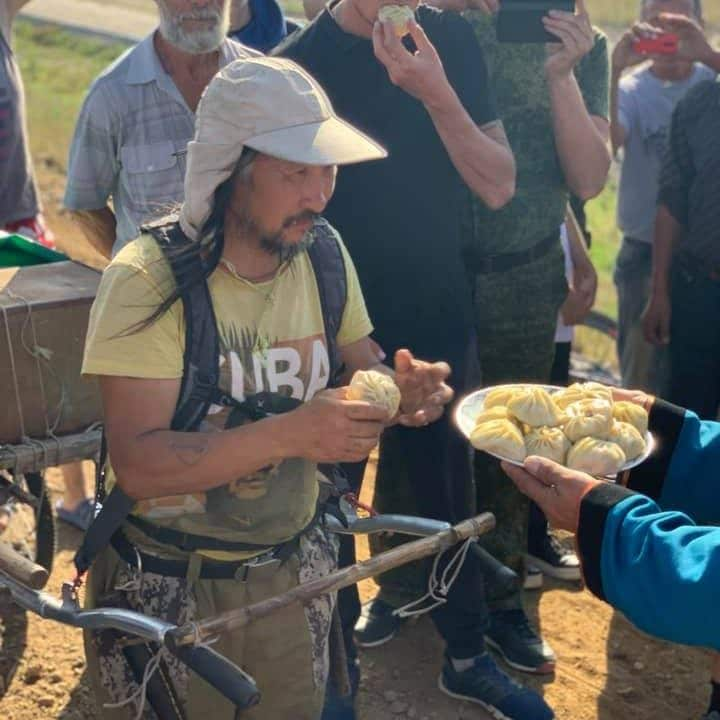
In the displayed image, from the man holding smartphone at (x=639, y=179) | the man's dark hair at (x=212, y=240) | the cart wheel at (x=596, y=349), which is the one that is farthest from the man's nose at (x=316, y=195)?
the cart wheel at (x=596, y=349)

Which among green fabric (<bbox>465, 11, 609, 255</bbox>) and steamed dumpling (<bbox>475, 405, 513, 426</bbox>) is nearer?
steamed dumpling (<bbox>475, 405, 513, 426</bbox>)

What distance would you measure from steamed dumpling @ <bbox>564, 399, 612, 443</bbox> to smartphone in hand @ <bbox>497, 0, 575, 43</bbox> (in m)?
1.63

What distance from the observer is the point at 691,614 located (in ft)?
8.71

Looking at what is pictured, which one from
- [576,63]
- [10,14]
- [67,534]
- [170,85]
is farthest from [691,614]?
[10,14]

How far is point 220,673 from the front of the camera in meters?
2.54

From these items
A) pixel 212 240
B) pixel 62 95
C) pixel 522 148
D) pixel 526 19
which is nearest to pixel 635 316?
pixel 522 148

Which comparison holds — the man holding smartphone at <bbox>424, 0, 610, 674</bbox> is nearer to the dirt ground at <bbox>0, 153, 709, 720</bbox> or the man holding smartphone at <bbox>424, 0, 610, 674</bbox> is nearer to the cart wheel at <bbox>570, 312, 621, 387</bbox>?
the dirt ground at <bbox>0, 153, 709, 720</bbox>

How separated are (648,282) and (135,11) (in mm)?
23850

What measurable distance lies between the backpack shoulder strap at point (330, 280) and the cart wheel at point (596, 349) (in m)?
5.40

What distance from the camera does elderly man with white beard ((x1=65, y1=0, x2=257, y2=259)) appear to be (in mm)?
4266

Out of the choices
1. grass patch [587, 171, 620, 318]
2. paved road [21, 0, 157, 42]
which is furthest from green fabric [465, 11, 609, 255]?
paved road [21, 0, 157, 42]

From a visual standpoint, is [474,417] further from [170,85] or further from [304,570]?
[170,85]

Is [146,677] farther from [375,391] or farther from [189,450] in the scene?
[375,391]

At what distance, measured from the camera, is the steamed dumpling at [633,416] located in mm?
3268
